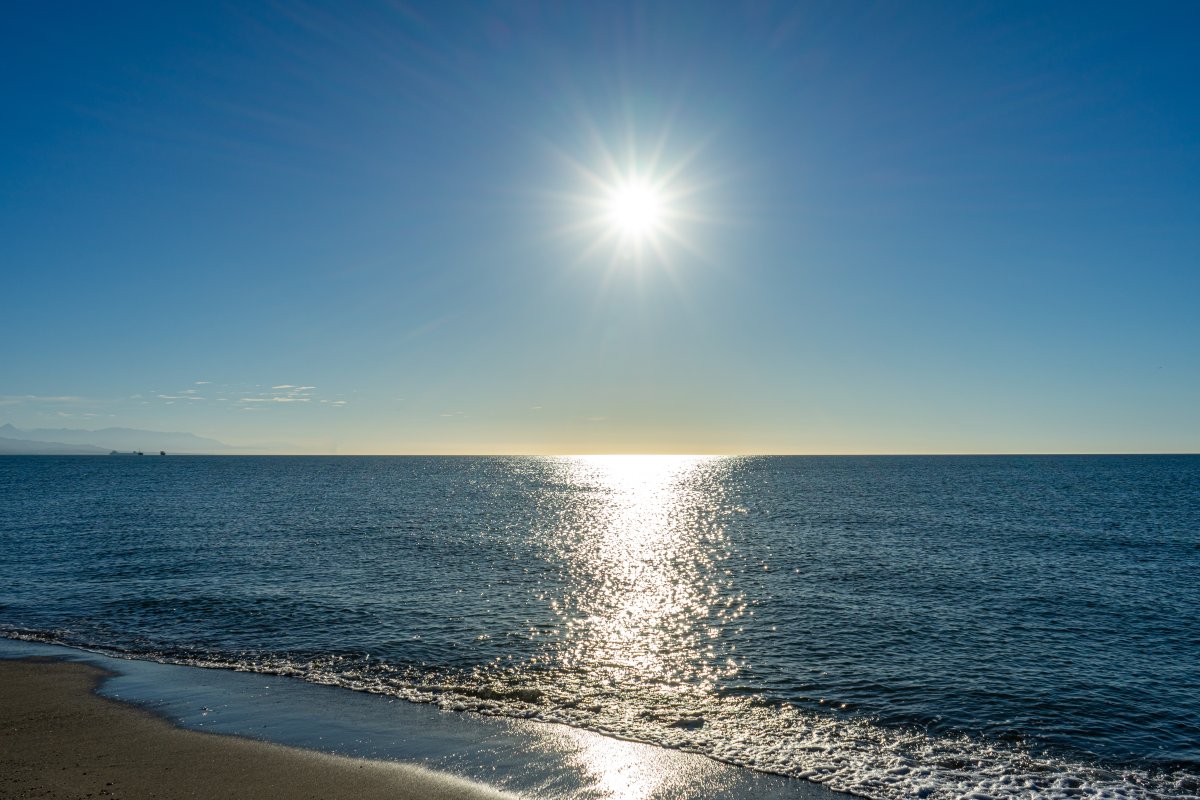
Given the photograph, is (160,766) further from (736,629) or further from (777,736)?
(736,629)

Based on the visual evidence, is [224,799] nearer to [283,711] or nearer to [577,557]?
[283,711]

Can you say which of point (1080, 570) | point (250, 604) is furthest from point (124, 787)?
point (1080, 570)

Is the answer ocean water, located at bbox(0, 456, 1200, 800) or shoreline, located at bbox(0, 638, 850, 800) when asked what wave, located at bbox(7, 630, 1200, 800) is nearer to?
ocean water, located at bbox(0, 456, 1200, 800)

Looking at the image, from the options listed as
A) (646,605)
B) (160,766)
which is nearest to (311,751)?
(160,766)

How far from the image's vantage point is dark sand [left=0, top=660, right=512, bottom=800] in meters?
13.6

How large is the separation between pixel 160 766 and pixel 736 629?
21.7m

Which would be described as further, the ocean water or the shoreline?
the ocean water

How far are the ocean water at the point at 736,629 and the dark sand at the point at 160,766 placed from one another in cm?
516

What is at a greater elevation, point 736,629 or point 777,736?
point 736,629

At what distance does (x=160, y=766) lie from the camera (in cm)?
1466

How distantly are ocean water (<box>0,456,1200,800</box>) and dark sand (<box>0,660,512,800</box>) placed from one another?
5155mm

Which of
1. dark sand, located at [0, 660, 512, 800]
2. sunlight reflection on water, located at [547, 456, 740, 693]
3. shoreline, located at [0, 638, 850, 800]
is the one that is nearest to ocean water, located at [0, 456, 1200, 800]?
sunlight reflection on water, located at [547, 456, 740, 693]

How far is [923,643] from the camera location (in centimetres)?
2689

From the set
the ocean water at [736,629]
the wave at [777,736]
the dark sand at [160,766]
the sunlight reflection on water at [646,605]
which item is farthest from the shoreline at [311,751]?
the sunlight reflection on water at [646,605]
